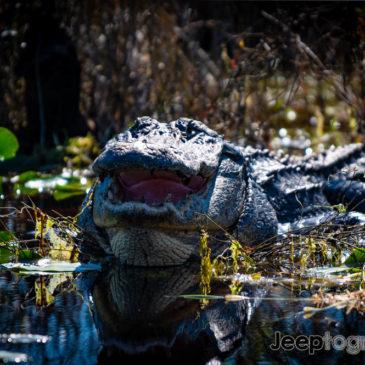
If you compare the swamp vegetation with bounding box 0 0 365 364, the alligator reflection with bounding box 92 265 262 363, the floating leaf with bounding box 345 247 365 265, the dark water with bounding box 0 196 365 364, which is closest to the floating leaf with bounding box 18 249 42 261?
the swamp vegetation with bounding box 0 0 365 364

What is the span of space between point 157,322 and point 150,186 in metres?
1.18

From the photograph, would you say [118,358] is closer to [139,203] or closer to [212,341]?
[212,341]

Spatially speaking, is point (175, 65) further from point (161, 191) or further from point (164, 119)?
point (161, 191)

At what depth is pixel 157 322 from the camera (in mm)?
2283

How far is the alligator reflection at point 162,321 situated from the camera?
6.39ft

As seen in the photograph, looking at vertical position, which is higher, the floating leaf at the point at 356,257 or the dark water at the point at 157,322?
the dark water at the point at 157,322

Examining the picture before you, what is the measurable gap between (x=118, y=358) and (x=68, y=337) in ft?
0.91

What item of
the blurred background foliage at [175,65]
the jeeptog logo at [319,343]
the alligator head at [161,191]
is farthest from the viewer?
the blurred background foliage at [175,65]

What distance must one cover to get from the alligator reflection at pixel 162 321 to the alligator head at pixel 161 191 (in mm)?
280

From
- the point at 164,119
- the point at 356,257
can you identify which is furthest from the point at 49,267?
the point at 164,119

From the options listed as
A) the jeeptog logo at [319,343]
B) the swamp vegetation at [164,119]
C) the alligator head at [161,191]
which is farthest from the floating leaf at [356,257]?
the jeeptog logo at [319,343]

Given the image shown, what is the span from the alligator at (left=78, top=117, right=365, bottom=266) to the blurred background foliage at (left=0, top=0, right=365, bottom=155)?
3.22 meters

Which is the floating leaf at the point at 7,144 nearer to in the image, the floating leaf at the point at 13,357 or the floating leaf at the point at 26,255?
the floating leaf at the point at 26,255

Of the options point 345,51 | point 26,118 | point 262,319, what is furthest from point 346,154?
point 26,118
